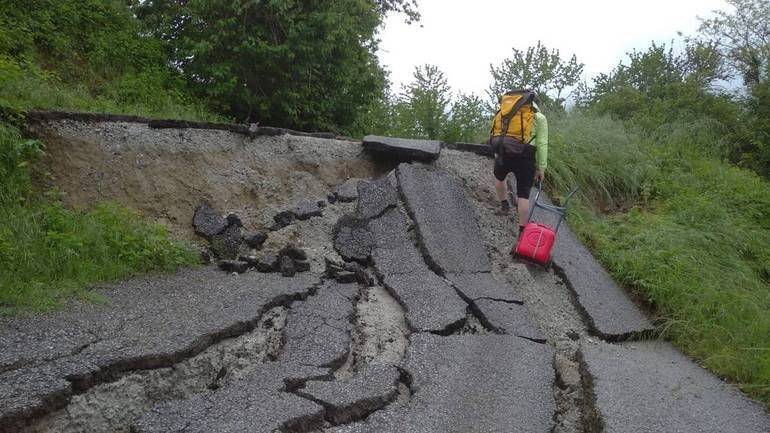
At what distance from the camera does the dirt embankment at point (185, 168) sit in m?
5.61

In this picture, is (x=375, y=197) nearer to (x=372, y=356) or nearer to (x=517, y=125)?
(x=517, y=125)

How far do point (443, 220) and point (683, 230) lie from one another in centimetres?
301

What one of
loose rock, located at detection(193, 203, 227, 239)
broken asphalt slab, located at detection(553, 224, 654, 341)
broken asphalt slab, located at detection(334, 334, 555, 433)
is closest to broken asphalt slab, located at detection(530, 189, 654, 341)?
broken asphalt slab, located at detection(553, 224, 654, 341)

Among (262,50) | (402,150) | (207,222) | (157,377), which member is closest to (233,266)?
(207,222)

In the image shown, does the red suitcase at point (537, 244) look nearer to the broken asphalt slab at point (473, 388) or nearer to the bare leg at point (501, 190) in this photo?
the bare leg at point (501, 190)

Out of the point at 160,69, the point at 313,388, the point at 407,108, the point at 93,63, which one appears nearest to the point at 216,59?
the point at 160,69

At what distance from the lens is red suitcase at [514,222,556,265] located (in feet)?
20.3

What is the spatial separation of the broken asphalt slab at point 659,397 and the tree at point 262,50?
6585 mm

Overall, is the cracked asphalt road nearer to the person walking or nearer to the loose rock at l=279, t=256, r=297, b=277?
the loose rock at l=279, t=256, r=297, b=277

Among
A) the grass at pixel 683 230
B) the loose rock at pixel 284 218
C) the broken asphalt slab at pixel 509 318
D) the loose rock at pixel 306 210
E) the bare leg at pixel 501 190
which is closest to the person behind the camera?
the broken asphalt slab at pixel 509 318

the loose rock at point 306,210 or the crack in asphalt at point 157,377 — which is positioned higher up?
the loose rock at point 306,210

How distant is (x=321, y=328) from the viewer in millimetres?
4414

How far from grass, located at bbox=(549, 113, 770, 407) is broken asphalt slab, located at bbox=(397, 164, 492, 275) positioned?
61.6 inches

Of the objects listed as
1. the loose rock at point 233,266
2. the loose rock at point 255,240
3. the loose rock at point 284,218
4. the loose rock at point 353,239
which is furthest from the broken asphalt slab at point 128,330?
the loose rock at point 284,218
